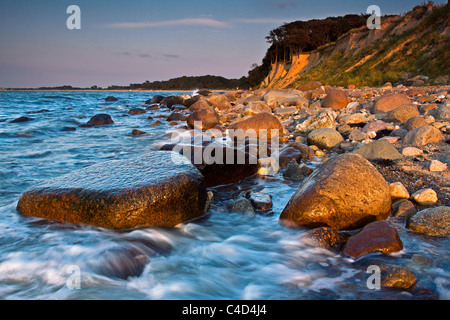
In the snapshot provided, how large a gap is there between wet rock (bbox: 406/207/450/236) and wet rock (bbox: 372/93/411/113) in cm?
655

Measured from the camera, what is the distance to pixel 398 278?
2428mm

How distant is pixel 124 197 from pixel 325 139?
5.08 metres

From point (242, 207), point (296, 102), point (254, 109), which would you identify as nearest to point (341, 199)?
point (242, 207)

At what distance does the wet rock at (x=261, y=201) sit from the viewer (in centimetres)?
416

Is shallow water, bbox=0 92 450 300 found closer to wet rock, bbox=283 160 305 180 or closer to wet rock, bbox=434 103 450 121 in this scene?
wet rock, bbox=283 160 305 180

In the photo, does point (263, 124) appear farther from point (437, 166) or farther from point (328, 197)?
point (328, 197)

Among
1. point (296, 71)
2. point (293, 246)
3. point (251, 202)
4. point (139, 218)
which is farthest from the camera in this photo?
point (296, 71)

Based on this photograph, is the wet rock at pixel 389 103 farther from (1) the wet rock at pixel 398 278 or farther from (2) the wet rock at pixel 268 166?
(1) the wet rock at pixel 398 278

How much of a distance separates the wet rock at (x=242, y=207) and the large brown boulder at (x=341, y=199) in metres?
0.50

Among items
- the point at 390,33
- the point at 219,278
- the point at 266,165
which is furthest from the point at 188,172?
the point at 390,33

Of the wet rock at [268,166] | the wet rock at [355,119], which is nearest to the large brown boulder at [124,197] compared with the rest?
the wet rock at [268,166]
